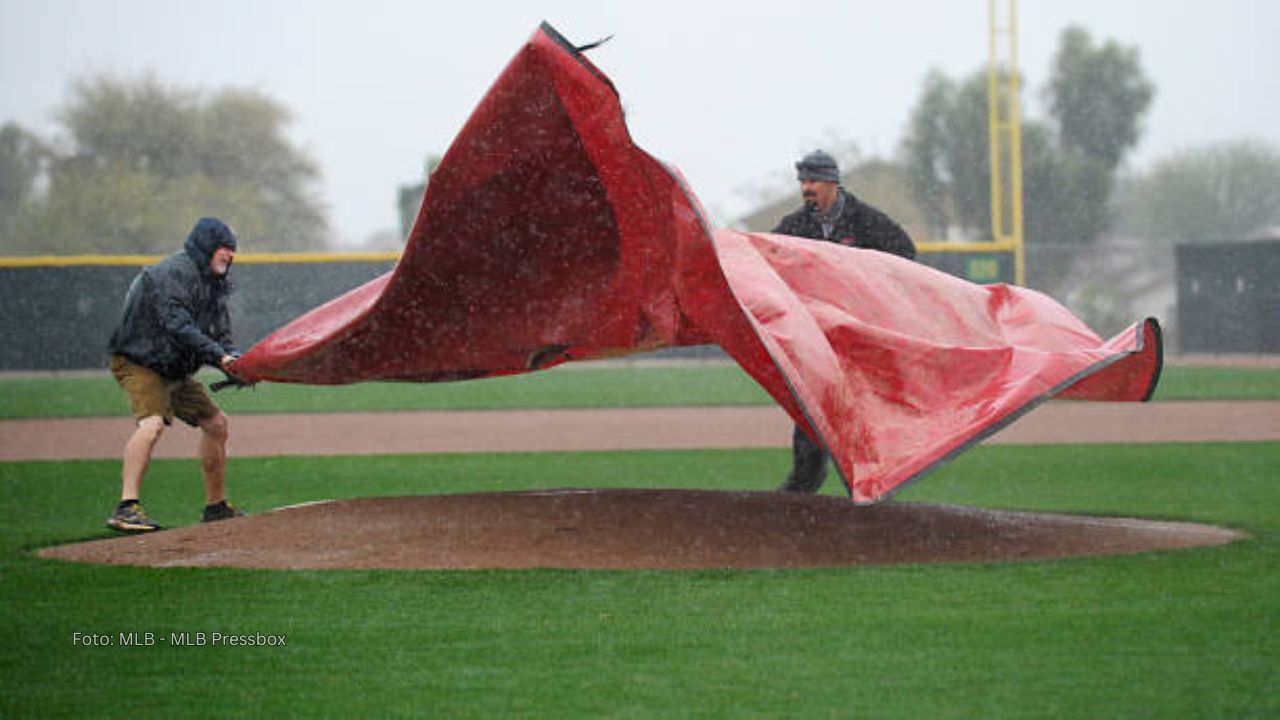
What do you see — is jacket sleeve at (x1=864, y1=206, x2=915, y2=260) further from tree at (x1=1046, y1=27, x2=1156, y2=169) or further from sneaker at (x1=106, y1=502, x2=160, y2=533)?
tree at (x1=1046, y1=27, x2=1156, y2=169)

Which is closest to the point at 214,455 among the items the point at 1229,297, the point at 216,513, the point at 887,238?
the point at 216,513

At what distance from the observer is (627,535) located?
26.9ft

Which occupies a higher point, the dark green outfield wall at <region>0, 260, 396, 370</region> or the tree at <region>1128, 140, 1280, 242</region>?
the tree at <region>1128, 140, 1280, 242</region>

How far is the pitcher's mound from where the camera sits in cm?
776

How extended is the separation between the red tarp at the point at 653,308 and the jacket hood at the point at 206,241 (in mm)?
637

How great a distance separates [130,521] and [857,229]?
14.5ft

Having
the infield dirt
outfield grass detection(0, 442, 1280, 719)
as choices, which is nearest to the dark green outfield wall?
the infield dirt

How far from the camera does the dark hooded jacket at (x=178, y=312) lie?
8.71 m

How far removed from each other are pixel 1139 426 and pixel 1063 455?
3519 millimetres

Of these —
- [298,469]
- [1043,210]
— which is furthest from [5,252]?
[298,469]

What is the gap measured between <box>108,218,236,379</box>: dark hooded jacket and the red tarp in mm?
352

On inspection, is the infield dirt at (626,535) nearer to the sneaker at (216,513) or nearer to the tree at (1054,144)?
the sneaker at (216,513)

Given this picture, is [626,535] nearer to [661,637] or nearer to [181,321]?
[661,637]

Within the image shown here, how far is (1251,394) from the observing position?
22.5 metres
